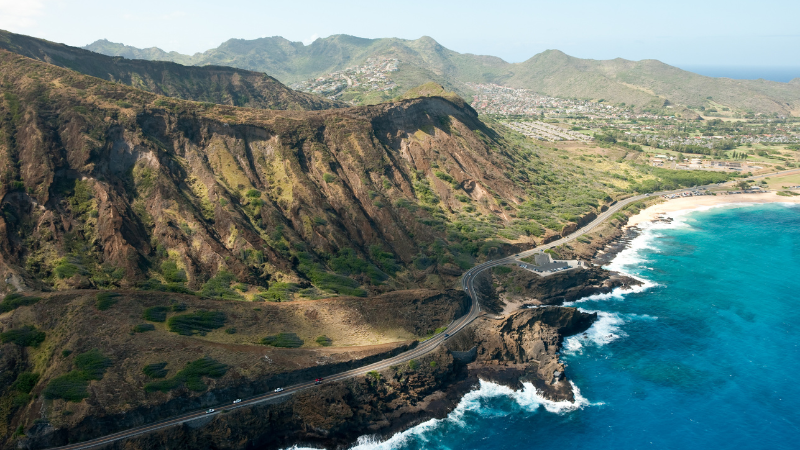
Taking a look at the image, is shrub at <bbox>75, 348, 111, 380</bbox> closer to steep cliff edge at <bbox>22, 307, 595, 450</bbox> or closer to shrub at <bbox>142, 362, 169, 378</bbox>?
shrub at <bbox>142, 362, 169, 378</bbox>

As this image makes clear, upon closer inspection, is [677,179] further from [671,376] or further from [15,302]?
[15,302]

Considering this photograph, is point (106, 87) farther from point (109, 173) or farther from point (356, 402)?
point (356, 402)

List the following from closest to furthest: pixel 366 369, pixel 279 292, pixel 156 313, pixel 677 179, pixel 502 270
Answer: pixel 156 313 < pixel 366 369 < pixel 279 292 < pixel 502 270 < pixel 677 179

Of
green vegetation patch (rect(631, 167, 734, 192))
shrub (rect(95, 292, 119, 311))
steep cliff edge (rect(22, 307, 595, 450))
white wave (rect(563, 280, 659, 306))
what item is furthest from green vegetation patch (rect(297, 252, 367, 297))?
green vegetation patch (rect(631, 167, 734, 192))

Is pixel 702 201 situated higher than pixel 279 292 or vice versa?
pixel 279 292

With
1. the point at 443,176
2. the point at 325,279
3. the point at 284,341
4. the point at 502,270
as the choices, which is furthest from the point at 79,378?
the point at 443,176

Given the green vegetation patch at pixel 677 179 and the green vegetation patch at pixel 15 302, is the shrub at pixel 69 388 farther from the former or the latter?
the green vegetation patch at pixel 677 179
